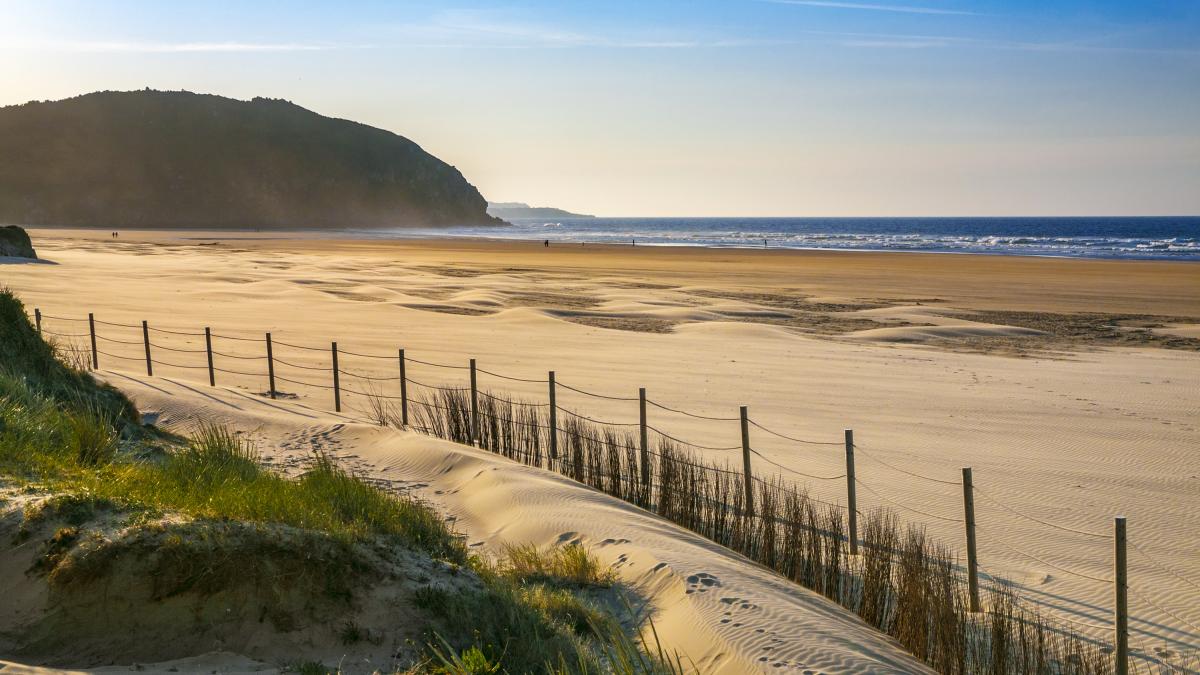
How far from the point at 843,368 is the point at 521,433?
842 cm

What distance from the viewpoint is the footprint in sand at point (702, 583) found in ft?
19.8

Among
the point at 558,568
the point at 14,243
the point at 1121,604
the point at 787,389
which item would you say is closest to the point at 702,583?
the point at 558,568

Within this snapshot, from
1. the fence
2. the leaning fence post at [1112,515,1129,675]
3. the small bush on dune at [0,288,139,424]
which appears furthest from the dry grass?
the small bush on dune at [0,288,139,424]

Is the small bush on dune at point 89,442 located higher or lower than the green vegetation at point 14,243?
lower

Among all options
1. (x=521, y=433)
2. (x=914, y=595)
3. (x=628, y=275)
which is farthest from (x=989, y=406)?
(x=628, y=275)

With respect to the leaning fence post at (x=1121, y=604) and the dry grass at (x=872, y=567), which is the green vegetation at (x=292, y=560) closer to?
the dry grass at (x=872, y=567)

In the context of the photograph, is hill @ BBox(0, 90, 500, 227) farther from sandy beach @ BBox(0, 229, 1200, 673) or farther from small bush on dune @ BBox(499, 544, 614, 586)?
small bush on dune @ BBox(499, 544, 614, 586)

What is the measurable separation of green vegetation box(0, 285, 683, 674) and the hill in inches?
6037

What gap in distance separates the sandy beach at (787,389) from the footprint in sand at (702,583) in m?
0.08

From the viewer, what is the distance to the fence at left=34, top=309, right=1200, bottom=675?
18.2ft

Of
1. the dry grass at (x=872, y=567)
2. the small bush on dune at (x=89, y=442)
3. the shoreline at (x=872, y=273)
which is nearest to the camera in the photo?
the dry grass at (x=872, y=567)

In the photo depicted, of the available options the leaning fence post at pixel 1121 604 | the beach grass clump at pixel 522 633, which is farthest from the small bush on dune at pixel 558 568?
the leaning fence post at pixel 1121 604

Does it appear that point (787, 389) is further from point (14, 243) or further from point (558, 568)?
point (14, 243)

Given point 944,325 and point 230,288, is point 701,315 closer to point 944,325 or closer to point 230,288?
point 944,325
